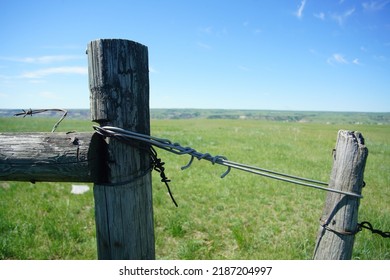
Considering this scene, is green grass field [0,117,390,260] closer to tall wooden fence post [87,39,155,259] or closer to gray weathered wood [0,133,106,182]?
tall wooden fence post [87,39,155,259]

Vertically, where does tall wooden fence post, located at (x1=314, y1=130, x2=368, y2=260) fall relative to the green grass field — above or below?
above

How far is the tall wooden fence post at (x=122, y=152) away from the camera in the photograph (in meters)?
1.49

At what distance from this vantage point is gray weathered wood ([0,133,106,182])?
1521 millimetres

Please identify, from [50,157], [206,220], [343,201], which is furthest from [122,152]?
[206,220]

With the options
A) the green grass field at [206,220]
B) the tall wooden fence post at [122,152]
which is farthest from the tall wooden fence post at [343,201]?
the green grass field at [206,220]

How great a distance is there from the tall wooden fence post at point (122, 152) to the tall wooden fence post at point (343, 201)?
3.88 feet

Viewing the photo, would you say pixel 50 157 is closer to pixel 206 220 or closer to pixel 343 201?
pixel 343 201

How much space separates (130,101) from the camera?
1.53 metres

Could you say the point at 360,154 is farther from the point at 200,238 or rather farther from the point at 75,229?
the point at 75,229

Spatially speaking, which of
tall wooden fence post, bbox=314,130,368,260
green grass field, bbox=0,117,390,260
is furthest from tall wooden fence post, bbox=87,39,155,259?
green grass field, bbox=0,117,390,260

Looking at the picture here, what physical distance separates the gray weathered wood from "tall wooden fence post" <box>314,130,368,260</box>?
58.5 inches

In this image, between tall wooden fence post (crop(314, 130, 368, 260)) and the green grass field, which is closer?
tall wooden fence post (crop(314, 130, 368, 260))
